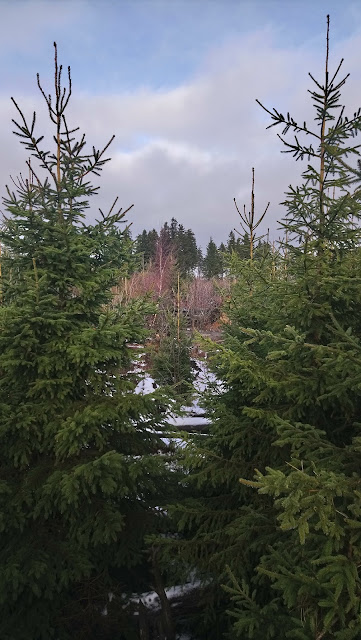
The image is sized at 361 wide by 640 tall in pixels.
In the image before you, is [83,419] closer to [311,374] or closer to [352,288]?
[311,374]

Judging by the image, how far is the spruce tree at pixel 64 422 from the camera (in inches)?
153

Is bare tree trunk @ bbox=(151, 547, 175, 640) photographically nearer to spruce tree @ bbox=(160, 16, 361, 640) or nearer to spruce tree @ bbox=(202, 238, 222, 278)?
spruce tree @ bbox=(160, 16, 361, 640)

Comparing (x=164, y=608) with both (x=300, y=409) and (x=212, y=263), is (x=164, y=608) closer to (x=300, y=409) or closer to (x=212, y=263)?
(x=300, y=409)

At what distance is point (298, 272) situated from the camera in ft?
12.2

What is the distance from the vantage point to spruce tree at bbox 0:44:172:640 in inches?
153

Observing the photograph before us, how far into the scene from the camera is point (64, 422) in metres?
3.92

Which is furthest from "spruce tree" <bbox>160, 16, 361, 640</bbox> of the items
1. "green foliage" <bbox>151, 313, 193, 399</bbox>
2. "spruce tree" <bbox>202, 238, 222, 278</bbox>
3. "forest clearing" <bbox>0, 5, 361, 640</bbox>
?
"spruce tree" <bbox>202, 238, 222, 278</bbox>

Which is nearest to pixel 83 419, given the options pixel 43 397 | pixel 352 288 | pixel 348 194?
pixel 43 397

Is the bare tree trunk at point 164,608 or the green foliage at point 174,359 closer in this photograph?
the bare tree trunk at point 164,608

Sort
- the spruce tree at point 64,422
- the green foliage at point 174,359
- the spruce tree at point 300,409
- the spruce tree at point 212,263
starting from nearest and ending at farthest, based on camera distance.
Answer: the spruce tree at point 300,409
the spruce tree at point 64,422
the green foliage at point 174,359
the spruce tree at point 212,263

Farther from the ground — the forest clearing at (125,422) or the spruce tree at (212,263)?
the spruce tree at (212,263)

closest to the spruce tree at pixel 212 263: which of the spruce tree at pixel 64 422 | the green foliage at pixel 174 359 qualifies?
the green foliage at pixel 174 359

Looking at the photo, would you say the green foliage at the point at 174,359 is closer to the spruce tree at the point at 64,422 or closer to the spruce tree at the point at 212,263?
the spruce tree at the point at 64,422

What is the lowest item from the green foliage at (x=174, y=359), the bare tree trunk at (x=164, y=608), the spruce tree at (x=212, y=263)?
the bare tree trunk at (x=164, y=608)
